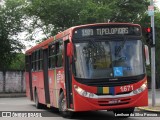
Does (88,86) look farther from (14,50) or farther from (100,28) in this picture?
(14,50)

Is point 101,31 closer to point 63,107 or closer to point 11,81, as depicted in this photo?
point 63,107

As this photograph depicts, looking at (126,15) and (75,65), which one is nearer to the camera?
(75,65)

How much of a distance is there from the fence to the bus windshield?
28.2 m

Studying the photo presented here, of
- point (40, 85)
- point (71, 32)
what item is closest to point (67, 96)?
point (71, 32)

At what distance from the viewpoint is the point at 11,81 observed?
41.4m

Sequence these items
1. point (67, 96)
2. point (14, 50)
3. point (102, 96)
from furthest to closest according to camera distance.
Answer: point (14, 50) → point (67, 96) → point (102, 96)

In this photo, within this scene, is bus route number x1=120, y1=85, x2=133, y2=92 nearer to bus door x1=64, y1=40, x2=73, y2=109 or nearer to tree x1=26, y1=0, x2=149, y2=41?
bus door x1=64, y1=40, x2=73, y2=109

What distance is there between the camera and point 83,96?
44.4 ft

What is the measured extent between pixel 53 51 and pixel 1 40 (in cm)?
2520

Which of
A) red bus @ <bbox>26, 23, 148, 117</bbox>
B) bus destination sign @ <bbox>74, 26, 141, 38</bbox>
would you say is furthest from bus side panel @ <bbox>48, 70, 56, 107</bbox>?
bus destination sign @ <bbox>74, 26, 141, 38</bbox>

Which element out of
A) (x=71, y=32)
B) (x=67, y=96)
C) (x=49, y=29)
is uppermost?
(x=49, y=29)

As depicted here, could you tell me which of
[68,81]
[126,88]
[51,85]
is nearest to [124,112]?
[126,88]

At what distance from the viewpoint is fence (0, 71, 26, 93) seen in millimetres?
41125

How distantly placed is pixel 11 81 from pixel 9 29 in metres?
5.01
